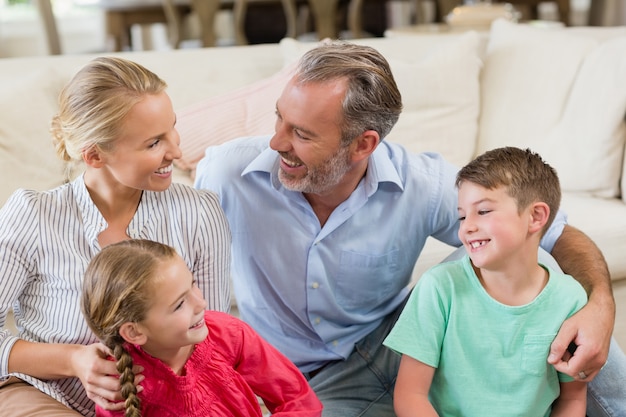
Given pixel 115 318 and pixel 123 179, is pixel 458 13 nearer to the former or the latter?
pixel 123 179

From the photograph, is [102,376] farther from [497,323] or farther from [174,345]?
[497,323]

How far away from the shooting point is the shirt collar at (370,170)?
175 centimetres

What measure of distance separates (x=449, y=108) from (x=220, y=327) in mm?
1466

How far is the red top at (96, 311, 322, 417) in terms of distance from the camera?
138cm

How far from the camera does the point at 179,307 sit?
1320 millimetres

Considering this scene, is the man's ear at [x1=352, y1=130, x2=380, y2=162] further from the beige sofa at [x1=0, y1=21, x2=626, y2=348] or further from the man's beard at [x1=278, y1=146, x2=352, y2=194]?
the beige sofa at [x1=0, y1=21, x2=626, y2=348]

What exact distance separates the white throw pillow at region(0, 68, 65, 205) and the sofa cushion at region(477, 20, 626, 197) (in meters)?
1.35

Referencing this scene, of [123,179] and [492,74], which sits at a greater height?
[123,179]

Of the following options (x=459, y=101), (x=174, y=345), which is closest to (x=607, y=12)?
(x=459, y=101)

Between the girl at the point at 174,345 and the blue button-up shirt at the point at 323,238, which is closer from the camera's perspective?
the girl at the point at 174,345

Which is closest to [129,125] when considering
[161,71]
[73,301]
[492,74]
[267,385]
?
[73,301]

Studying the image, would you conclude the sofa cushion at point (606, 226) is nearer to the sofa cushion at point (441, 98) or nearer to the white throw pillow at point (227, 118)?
the sofa cushion at point (441, 98)

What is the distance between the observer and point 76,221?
1.51 metres

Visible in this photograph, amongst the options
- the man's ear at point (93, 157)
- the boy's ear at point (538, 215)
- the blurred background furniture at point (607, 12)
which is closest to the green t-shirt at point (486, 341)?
the boy's ear at point (538, 215)
